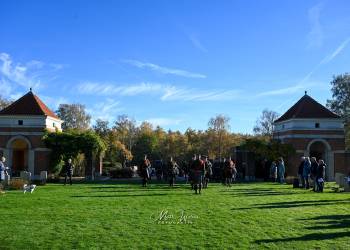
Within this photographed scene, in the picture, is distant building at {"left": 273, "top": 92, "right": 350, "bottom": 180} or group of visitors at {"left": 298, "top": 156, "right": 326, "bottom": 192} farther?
distant building at {"left": 273, "top": 92, "right": 350, "bottom": 180}

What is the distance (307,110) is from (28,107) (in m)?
26.6

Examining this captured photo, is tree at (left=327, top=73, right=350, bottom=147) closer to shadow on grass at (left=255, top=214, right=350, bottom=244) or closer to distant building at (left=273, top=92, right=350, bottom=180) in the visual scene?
distant building at (left=273, top=92, right=350, bottom=180)

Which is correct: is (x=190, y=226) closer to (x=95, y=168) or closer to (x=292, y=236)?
(x=292, y=236)

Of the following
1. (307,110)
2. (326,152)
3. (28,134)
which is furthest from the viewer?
(307,110)

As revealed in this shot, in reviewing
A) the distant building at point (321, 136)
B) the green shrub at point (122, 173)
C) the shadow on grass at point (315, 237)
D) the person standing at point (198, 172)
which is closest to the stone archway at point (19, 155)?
the green shrub at point (122, 173)

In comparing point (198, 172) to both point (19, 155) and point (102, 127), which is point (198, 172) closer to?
point (19, 155)

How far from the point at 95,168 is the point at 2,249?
36407mm

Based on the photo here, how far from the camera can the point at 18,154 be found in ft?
153

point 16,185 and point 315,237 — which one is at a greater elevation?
point 16,185

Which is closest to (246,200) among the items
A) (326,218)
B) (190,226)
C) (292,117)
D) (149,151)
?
(326,218)

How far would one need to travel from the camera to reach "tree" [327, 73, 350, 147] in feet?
197

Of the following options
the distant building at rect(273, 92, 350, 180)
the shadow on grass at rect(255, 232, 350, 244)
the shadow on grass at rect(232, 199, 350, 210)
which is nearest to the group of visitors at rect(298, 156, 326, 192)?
the shadow on grass at rect(232, 199, 350, 210)

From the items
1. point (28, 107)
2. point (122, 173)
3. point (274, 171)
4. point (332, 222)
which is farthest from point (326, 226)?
point (28, 107)

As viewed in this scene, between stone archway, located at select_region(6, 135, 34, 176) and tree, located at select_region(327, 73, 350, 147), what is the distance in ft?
126
